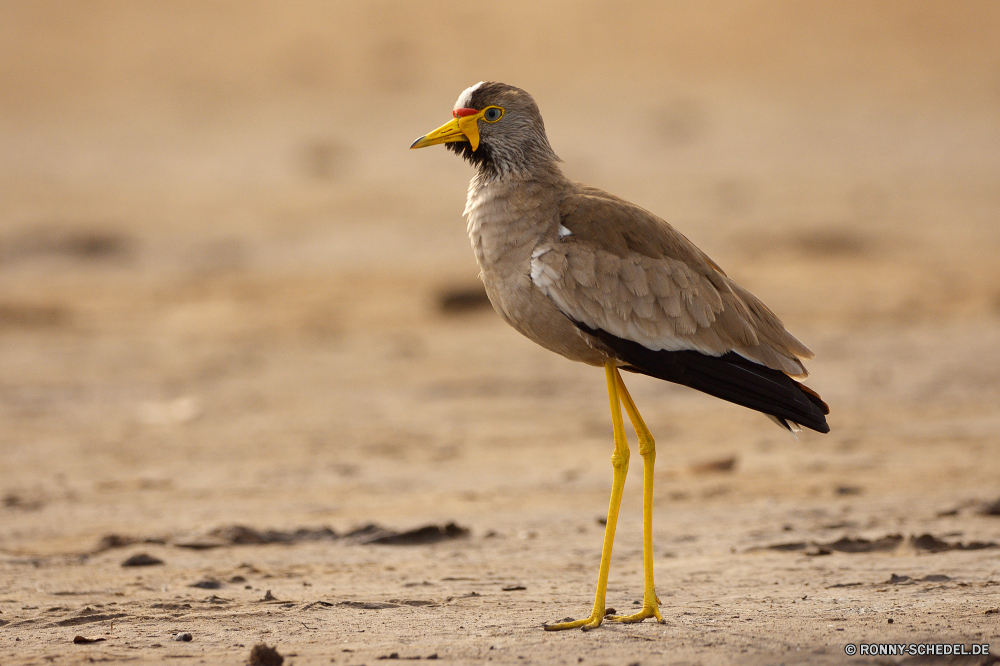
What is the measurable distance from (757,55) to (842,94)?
7.04ft

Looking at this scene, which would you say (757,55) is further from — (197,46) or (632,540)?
(632,540)

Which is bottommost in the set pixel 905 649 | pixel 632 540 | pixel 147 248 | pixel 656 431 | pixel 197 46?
pixel 905 649

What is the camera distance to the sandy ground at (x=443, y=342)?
469 centimetres

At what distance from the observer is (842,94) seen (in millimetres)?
22906

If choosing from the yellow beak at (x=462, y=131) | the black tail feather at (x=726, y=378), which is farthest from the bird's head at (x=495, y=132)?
the black tail feather at (x=726, y=378)

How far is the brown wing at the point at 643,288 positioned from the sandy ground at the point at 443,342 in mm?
1045

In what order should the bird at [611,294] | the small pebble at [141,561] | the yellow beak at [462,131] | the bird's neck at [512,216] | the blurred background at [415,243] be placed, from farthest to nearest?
the blurred background at [415,243] → the small pebble at [141,561] → the yellow beak at [462,131] → the bird's neck at [512,216] → the bird at [611,294]

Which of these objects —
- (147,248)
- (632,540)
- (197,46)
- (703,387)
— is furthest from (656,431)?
(197,46)

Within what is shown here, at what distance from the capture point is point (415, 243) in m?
15.5

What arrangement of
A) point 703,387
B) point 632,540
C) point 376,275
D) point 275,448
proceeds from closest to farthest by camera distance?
1. point 703,387
2. point 632,540
3. point 275,448
4. point 376,275

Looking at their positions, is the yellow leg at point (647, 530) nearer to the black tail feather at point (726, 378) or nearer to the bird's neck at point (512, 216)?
the black tail feather at point (726, 378)

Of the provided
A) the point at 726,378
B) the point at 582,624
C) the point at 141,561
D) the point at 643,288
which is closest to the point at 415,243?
the point at 141,561

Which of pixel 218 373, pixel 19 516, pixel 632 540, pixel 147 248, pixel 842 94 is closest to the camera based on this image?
pixel 632 540

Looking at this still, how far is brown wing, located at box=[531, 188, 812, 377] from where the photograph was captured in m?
4.30
